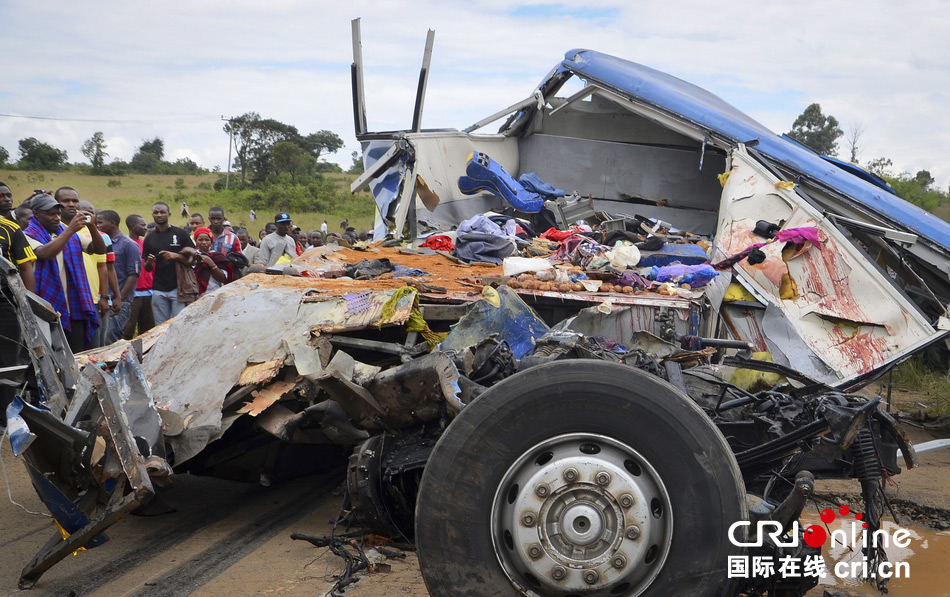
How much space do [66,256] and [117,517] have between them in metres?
4.22

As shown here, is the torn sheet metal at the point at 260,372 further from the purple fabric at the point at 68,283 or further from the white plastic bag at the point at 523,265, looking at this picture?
the purple fabric at the point at 68,283

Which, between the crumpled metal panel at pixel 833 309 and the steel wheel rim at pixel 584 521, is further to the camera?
the crumpled metal panel at pixel 833 309

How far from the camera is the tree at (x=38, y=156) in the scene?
36.5 m

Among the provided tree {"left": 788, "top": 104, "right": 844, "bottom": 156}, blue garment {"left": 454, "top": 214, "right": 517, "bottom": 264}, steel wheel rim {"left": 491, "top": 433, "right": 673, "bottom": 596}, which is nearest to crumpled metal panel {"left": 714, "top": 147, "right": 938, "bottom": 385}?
blue garment {"left": 454, "top": 214, "right": 517, "bottom": 264}

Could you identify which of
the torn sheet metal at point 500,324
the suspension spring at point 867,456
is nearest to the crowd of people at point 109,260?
the torn sheet metal at point 500,324

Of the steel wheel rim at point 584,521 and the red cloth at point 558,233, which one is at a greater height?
the red cloth at point 558,233

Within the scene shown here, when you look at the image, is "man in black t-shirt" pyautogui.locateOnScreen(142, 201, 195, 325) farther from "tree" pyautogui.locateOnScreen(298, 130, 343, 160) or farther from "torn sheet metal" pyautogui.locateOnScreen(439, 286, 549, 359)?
"tree" pyautogui.locateOnScreen(298, 130, 343, 160)

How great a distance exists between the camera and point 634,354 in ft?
12.5

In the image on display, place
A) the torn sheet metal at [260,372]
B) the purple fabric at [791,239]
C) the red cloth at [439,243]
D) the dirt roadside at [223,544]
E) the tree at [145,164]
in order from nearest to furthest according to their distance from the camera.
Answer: the dirt roadside at [223,544] → the torn sheet metal at [260,372] → the purple fabric at [791,239] → the red cloth at [439,243] → the tree at [145,164]

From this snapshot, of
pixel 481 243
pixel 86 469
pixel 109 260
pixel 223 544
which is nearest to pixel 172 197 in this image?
pixel 109 260

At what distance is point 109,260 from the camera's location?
24.4ft

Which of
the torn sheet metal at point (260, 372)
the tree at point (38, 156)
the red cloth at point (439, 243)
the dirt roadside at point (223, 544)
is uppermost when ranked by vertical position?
the tree at point (38, 156)

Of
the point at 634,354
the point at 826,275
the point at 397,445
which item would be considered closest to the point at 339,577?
the point at 397,445

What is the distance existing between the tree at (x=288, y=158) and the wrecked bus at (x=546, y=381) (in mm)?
31109
